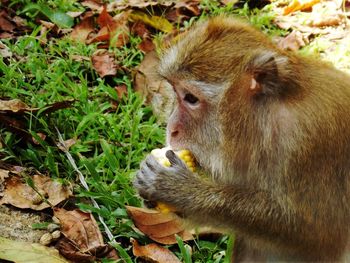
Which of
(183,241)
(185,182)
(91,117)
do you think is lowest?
(183,241)

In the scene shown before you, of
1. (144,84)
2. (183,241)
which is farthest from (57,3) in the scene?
(183,241)

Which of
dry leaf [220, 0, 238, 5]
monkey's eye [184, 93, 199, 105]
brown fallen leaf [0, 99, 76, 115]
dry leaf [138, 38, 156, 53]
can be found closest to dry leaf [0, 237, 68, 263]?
brown fallen leaf [0, 99, 76, 115]

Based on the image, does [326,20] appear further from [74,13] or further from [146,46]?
[74,13]

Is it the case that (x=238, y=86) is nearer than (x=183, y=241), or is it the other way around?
(x=238, y=86)

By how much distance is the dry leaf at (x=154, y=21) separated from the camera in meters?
6.71

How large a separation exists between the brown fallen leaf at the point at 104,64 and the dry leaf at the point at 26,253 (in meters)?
1.96

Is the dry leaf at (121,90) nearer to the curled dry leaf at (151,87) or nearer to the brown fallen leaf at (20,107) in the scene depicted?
the curled dry leaf at (151,87)

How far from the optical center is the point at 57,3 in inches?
265

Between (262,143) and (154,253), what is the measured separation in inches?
45.6

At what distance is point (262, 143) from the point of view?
370 centimetres

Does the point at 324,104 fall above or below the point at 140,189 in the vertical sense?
above

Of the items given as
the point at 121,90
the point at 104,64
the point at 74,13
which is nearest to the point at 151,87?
the point at 121,90

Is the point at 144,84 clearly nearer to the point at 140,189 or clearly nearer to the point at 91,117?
the point at 91,117

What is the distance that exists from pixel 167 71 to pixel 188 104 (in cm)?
22
